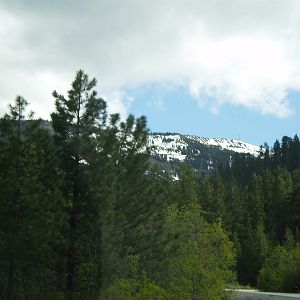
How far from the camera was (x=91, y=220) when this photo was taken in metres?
26.6

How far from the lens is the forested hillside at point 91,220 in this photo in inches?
944

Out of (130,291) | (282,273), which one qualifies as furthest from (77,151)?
(282,273)

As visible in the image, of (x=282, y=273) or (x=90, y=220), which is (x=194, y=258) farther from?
(x=282, y=273)

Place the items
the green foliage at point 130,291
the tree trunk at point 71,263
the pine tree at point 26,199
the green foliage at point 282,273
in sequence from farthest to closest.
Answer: the green foliage at point 282,273 → the tree trunk at point 71,263 → the pine tree at point 26,199 → the green foliage at point 130,291

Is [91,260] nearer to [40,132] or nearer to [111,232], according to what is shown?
[111,232]

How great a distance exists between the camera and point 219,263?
28.9 m

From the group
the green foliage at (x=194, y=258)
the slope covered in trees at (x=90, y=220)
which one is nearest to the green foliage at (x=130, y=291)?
the slope covered in trees at (x=90, y=220)

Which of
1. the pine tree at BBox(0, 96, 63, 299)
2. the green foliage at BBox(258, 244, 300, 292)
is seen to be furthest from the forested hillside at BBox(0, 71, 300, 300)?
the green foliage at BBox(258, 244, 300, 292)

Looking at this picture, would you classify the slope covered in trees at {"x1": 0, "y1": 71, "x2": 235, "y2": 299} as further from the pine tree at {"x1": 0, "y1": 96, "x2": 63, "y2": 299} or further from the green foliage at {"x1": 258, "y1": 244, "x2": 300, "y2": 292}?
the green foliage at {"x1": 258, "y1": 244, "x2": 300, "y2": 292}

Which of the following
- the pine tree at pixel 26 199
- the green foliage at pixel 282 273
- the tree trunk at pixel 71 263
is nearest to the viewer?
the pine tree at pixel 26 199

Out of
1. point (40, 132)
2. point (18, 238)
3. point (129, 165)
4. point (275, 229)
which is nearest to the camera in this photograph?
point (18, 238)

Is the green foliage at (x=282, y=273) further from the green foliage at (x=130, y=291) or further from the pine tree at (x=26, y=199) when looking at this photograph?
the pine tree at (x=26, y=199)

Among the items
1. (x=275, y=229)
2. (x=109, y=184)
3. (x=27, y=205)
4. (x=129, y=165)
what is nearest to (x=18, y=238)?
(x=27, y=205)

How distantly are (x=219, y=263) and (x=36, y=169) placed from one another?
36.1 feet
